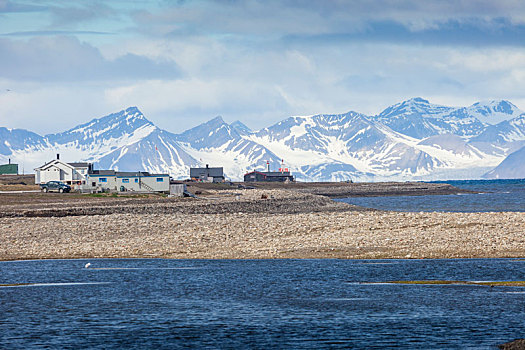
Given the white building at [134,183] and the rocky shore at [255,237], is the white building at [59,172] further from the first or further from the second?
the rocky shore at [255,237]

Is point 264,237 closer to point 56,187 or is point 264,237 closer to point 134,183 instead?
point 134,183

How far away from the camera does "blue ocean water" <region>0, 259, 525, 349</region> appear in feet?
66.0

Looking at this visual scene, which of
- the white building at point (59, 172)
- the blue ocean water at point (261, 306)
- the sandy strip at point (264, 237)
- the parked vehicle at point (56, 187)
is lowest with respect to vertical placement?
the blue ocean water at point (261, 306)

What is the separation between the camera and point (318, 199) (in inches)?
5059

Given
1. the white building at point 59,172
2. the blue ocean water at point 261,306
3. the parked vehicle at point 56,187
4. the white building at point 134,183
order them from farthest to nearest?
the white building at point 59,172
the white building at point 134,183
the parked vehicle at point 56,187
the blue ocean water at point 261,306

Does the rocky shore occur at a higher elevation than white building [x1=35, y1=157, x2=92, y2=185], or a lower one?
lower

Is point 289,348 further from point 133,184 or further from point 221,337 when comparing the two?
point 133,184

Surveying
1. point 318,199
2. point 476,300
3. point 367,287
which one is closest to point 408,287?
point 367,287

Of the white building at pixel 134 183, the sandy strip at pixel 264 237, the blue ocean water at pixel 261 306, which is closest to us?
the blue ocean water at pixel 261 306

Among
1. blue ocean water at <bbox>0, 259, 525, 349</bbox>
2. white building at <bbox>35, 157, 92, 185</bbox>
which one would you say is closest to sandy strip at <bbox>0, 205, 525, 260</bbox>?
blue ocean water at <bbox>0, 259, 525, 349</bbox>

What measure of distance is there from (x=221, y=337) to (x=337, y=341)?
3.06m

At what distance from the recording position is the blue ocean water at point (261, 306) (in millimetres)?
20109

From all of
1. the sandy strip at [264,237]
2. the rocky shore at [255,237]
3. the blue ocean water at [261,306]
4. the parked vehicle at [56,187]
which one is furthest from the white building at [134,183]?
the blue ocean water at [261,306]

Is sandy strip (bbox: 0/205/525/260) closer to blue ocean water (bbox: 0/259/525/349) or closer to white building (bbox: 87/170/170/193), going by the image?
blue ocean water (bbox: 0/259/525/349)
